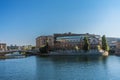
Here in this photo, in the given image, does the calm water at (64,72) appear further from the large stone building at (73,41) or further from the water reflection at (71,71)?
the large stone building at (73,41)

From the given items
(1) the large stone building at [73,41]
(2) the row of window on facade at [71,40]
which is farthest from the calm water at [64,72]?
(2) the row of window on facade at [71,40]

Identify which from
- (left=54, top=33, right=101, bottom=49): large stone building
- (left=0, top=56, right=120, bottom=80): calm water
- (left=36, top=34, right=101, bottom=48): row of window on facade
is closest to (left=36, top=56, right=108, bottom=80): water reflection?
(left=0, top=56, right=120, bottom=80): calm water

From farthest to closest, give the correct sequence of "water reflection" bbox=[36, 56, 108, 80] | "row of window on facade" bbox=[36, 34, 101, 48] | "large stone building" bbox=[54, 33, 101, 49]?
1. "row of window on facade" bbox=[36, 34, 101, 48]
2. "large stone building" bbox=[54, 33, 101, 49]
3. "water reflection" bbox=[36, 56, 108, 80]

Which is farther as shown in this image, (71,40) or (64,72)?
(71,40)

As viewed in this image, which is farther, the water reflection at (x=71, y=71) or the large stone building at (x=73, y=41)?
the large stone building at (x=73, y=41)

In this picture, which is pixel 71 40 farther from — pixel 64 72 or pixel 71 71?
pixel 64 72

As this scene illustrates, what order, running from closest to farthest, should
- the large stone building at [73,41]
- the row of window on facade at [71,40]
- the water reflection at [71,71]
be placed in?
1. the water reflection at [71,71]
2. the large stone building at [73,41]
3. the row of window on facade at [71,40]

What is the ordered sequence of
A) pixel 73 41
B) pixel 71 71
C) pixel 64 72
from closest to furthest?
pixel 64 72 < pixel 71 71 < pixel 73 41

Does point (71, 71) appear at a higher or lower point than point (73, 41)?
lower

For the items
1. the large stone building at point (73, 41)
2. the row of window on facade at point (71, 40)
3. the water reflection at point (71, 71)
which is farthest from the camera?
the row of window on facade at point (71, 40)

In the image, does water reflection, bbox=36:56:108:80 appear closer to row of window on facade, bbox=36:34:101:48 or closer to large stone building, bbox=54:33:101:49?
large stone building, bbox=54:33:101:49

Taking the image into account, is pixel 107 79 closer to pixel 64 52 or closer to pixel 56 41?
pixel 64 52

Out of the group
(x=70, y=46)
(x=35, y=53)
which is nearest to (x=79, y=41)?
(x=70, y=46)

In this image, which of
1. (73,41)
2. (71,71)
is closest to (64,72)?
(71,71)
